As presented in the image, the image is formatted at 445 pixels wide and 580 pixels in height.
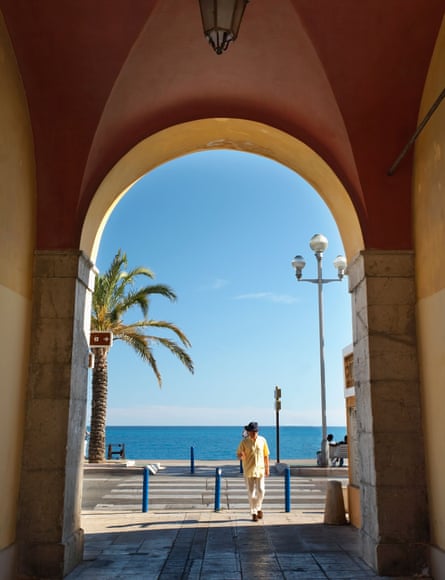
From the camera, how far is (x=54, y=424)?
7109mm

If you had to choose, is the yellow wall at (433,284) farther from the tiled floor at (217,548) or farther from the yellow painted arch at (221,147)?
the tiled floor at (217,548)

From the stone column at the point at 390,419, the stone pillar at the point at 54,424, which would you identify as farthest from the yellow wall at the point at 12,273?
the stone column at the point at 390,419

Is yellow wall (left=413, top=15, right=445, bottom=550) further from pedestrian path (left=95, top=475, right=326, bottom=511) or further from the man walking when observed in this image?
pedestrian path (left=95, top=475, right=326, bottom=511)

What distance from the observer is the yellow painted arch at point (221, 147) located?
834 centimetres

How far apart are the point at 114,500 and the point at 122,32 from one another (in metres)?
11.1

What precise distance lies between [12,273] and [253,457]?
5690mm

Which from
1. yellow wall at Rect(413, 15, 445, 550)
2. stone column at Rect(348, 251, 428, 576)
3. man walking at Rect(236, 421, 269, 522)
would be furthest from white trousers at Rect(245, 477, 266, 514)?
yellow wall at Rect(413, 15, 445, 550)

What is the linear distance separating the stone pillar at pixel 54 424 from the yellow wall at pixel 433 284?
427 cm

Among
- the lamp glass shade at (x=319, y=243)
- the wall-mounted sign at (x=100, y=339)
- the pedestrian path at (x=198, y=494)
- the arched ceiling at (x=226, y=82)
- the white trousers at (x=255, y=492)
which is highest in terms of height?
the lamp glass shade at (x=319, y=243)

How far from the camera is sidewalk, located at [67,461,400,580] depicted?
6.92m

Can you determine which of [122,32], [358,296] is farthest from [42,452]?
[122,32]

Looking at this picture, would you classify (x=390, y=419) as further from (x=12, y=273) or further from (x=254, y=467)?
(x=12, y=273)

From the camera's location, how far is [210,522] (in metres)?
10.2

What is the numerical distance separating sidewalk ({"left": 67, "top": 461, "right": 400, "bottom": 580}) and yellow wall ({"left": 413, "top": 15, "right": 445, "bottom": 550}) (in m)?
1.40
